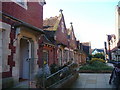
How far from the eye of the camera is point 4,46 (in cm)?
742

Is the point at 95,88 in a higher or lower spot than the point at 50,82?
lower

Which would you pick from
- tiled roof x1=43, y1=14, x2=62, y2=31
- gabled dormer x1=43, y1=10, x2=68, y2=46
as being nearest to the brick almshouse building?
gabled dormer x1=43, y1=10, x2=68, y2=46

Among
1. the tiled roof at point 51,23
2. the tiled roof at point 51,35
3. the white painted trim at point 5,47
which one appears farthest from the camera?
the tiled roof at point 51,23

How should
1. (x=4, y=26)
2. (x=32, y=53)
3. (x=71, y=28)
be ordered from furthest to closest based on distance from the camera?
(x=71, y=28)
(x=32, y=53)
(x=4, y=26)

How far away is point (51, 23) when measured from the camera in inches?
722

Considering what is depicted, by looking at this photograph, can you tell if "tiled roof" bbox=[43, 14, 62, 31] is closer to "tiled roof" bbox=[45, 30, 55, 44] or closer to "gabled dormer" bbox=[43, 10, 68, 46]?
"gabled dormer" bbox=[43, 10, 68, 46]

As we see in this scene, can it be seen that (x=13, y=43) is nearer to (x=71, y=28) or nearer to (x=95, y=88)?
(x=95, y=88)

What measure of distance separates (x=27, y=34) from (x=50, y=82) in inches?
136

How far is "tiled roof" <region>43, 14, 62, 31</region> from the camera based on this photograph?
57.2ft

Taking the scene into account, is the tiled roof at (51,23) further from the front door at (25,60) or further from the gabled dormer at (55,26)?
the front door at (25,60)

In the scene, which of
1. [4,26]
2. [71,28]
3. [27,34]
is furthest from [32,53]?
[71,28]

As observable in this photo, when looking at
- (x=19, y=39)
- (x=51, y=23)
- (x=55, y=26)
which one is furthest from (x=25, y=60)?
(x=51, y=23)

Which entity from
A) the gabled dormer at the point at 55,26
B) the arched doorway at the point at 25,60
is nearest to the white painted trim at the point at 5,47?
the arched doorway at the point at 25,60

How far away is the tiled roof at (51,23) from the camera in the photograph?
1743 centimetres
